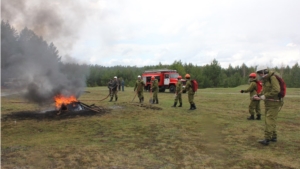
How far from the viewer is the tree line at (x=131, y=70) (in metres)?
11.1

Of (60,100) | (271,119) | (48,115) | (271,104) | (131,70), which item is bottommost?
(48,115)

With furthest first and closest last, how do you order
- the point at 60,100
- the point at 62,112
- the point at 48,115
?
the point at 60,100 → the point at 62,112 → the point at 48,115

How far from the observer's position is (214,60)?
5466cm

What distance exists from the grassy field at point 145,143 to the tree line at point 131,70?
135 inches

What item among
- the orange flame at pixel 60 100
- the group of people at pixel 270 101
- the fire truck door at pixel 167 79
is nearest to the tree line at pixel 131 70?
the orange flame at pixel 60 100

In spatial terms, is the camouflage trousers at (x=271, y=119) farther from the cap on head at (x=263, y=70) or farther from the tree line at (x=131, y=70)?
the tree line at (x=131, y=70)

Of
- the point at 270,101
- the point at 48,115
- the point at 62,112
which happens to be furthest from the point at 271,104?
the point at 48,115

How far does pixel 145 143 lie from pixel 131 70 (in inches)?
2392

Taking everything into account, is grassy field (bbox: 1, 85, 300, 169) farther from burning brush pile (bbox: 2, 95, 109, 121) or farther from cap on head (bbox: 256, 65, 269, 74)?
cap on head (bbox: 256, 65, 269, 74)

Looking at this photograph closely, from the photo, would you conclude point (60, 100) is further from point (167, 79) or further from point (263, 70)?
point (167, 79)

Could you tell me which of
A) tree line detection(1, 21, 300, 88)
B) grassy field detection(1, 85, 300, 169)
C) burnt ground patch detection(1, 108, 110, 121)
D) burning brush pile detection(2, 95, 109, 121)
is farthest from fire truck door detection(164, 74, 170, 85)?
grassy field detection(1, 85, 300, 169)

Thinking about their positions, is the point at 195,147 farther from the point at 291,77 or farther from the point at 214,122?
the point at 291,77

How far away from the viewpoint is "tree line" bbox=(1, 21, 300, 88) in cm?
1112

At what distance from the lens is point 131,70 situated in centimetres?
6700
